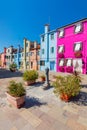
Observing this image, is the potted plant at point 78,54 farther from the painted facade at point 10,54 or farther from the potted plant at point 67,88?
the painted facade at point 10,54

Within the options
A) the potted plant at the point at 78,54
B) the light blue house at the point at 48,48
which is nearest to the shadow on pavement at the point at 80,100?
the potted plant at the point at 78,54

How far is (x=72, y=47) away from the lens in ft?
60.5

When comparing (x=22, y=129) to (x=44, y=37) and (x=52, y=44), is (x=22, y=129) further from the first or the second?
(x=44, y=37)

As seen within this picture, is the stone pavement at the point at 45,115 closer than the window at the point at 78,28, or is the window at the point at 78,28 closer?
the stone pavement at the point at 45,115

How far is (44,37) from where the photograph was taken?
24297 millimetres

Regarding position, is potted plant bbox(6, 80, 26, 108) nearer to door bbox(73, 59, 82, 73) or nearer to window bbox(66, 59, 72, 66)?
door bbox(73, 59, 82, 73)

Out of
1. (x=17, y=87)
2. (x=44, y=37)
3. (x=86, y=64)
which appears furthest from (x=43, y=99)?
(x=44, y=37)

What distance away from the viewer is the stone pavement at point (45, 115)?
12.1 ft

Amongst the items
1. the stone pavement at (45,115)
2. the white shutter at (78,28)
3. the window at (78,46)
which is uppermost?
the white shutter at (78,28)

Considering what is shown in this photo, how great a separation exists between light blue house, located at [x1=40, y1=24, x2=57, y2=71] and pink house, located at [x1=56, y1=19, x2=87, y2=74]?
4.38 feet

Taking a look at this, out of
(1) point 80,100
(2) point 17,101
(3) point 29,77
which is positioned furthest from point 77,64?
(2) point 17,101

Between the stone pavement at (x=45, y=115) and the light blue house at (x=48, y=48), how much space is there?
17074 mm

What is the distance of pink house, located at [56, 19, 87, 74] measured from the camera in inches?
668

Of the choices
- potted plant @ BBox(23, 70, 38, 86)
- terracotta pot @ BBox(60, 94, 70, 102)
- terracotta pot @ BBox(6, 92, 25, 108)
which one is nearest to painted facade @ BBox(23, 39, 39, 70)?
potted plant @ BBox(23, 70, 38, 86)
